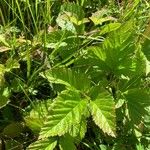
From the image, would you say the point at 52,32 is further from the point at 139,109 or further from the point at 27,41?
the point at 139,109

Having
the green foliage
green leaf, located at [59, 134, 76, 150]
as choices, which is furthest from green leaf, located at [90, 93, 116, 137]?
green leaf, located at [59, 134, 76, 150]

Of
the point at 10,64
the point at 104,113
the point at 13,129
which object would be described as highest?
the point at 10,64

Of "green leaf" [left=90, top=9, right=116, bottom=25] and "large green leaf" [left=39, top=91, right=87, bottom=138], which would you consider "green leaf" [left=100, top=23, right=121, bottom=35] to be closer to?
"green leaf" [left=90, top=9, right=116, bottom=25]

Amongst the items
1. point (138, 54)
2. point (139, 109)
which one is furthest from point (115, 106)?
point (138, 54)

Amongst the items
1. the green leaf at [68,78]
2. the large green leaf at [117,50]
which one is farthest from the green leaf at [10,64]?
the large green leaf at [117,50]

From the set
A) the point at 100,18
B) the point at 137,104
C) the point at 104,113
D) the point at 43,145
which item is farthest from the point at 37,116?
the point at 100,18

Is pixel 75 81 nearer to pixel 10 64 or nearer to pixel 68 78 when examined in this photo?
pixel 68 78
